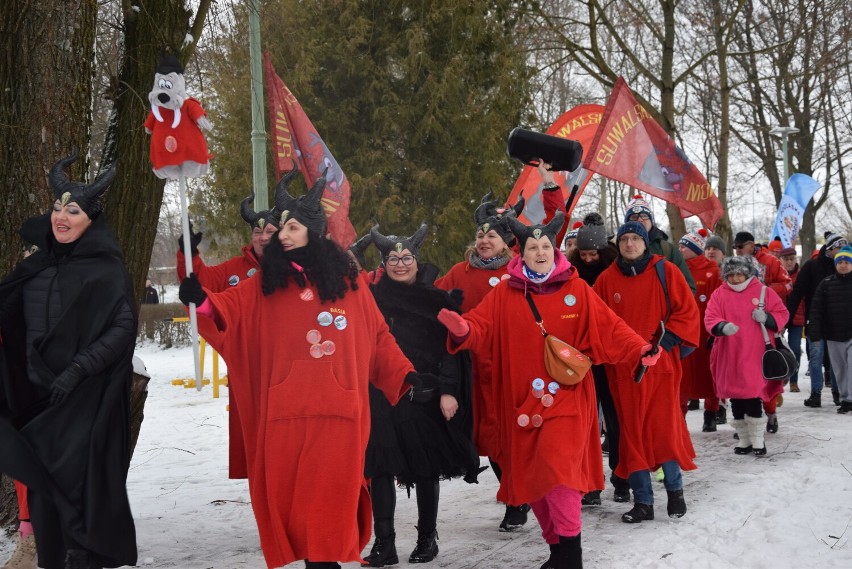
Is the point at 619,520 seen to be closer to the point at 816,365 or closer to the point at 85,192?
the point at 85,192

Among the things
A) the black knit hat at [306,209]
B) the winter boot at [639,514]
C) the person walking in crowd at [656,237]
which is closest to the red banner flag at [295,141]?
the person walking in crowd at [656,237]

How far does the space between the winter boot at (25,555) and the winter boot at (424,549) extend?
2.10 metres

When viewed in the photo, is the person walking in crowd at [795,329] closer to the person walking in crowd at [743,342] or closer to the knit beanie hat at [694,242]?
the knit beanie hat at [694,242]

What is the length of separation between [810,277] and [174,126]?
9.41 metres

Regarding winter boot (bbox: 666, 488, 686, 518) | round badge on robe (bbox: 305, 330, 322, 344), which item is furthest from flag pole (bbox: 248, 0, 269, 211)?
winter boot (bbox: 666, 488, 686, 518)

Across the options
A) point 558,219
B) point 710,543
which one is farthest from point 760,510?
point 558,219

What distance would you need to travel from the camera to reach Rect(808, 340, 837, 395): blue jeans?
38.0ft

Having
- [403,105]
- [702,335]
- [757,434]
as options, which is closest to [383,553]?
[757,434]

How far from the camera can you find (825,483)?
290 inches

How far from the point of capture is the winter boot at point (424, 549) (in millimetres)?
5664

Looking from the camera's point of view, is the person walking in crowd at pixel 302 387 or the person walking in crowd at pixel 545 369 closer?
the person walking in crowd at pixel 302 387

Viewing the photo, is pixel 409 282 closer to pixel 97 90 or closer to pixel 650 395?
pixel 650 395

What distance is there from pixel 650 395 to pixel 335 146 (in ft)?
38.7

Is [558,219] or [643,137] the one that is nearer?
[558,219]
